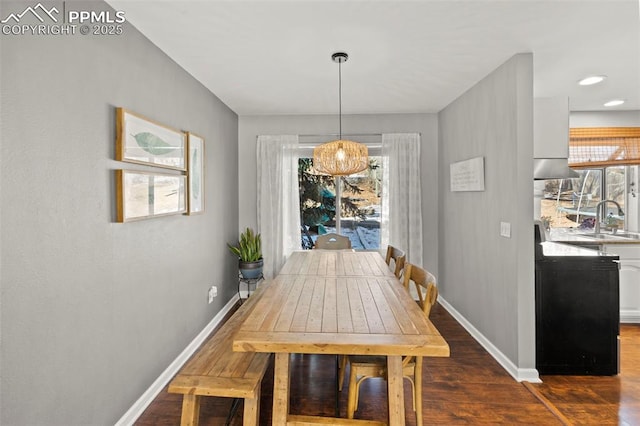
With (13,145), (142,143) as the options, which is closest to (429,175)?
(142,143)

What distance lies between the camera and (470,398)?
2.25m

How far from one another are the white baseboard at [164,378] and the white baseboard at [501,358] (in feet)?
8.52

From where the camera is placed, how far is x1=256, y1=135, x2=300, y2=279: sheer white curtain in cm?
433

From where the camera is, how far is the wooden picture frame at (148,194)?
1.86m

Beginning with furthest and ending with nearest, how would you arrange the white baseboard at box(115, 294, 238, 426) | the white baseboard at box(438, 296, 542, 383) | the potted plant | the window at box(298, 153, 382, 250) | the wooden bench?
the window at box(298, 153, 382, 250)
the potted plant
the white baseboard at box(438, 296, 542, 383)
the white baseboard at box(115, 294, 238, 426)
the wooden bench

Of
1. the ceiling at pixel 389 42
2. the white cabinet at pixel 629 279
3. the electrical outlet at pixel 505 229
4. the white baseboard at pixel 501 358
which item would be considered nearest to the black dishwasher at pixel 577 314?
the white baseboard at pixel 501 358

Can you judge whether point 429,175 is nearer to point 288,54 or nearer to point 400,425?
point 288,54

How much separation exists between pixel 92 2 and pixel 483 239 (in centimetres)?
330

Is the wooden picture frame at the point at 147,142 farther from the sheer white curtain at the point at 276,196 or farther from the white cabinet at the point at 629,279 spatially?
the white cabinet at the point at 629,279

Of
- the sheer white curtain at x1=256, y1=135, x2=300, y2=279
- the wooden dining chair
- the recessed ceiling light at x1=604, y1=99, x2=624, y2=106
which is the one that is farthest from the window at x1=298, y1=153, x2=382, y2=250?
the recessed ceiling light at x1=604, y1=99, x2=624, y2=106

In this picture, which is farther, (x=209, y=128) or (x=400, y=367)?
(x=209, y=128)

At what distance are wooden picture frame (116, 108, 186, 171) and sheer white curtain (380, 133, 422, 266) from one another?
2.58m

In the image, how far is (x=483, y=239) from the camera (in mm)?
3059

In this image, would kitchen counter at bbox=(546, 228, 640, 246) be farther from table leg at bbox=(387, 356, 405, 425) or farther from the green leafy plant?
the green leafy plant
